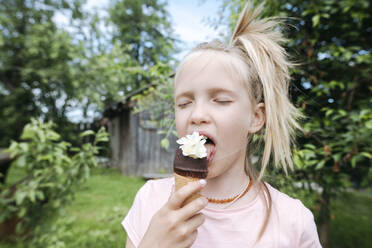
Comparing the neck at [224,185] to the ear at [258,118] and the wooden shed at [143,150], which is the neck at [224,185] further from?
the wooden shed at [143,150]

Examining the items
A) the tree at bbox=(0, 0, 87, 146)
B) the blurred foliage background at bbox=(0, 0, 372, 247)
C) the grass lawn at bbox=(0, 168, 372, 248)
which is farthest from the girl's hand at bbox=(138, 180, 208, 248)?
the tree at bbox=(0, 0, 87, 146)

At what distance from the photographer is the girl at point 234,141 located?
3.56 feet

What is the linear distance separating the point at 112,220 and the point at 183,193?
183 cm

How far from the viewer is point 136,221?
1196mm

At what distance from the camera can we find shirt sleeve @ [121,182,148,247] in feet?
3.75

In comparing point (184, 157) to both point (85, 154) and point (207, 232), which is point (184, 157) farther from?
→ point (85, 154)

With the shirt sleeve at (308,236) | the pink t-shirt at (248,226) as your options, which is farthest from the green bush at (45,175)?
the shirt sleeve at (308,236)

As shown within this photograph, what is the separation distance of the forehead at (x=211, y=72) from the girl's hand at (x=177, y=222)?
485mm

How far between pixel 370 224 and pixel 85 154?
5.06 metres

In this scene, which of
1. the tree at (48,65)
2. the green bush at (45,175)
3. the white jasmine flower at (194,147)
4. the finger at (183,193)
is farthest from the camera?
the tree at (48,65)

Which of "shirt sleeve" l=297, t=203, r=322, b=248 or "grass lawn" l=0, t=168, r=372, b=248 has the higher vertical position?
"shirt sleeve" l=297, t=203, r=322, b=248

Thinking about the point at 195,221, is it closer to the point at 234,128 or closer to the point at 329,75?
the point at 234,128

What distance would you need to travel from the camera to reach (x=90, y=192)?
573 cm

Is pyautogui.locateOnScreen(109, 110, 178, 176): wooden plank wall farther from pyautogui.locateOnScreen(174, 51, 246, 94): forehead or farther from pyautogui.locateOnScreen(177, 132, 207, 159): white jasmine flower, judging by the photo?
pyautogui.locateOnScreen(177, 132, 207, 159): white jasmine flower
